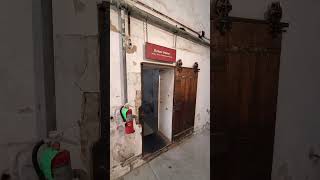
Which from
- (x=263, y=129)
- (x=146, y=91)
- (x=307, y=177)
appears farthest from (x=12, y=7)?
(x=307, y=177)

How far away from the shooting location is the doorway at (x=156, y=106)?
0.90 meters

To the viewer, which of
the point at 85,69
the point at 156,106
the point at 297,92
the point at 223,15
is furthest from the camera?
the point at 297,92

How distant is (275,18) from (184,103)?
2.69ft

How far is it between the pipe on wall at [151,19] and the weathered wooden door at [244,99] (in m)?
0.22

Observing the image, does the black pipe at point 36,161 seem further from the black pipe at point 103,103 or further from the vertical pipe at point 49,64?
the black pipe at point 103,103

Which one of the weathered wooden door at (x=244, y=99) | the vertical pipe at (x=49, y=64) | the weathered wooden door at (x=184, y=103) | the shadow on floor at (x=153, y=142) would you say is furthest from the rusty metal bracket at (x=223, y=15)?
the vertical pipe at (x=49, y=64)

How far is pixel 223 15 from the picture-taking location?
1146 millimetres

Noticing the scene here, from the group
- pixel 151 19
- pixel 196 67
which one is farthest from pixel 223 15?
pixel 151 19

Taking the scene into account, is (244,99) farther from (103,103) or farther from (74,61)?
(74,61)

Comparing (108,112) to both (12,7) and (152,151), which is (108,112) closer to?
(152,151)

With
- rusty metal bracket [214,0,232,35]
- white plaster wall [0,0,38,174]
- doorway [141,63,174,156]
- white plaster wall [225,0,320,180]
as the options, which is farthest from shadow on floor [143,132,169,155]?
white plaster wall [225,0,320,180]

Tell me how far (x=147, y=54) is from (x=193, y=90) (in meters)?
0.30

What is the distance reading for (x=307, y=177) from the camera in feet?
5.19

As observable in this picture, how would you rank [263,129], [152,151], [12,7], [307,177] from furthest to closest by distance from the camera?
1. [307,177]
2. [263,129]
3. [152,151]
4. [12,7]
